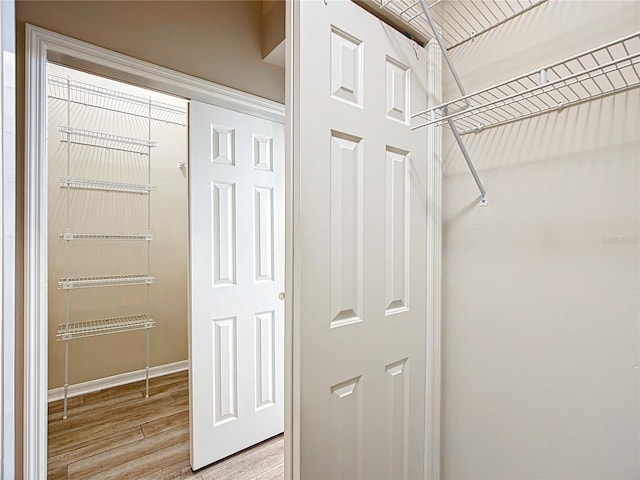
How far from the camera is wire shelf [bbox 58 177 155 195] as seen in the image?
2.34 m

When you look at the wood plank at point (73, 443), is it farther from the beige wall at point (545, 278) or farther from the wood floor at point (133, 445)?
the beige wall at point (545, 278)

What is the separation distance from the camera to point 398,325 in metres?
1.12

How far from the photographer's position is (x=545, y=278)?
3.29ft

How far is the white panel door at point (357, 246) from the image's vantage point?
87 cm

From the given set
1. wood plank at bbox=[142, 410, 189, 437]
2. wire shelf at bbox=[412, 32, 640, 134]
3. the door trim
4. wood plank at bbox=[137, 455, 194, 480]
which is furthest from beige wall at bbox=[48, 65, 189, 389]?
wire shelf at bbox=[412, 32, 640, 134]

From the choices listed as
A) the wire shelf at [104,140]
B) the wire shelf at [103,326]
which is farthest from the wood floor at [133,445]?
the wire shelf at [104,140]

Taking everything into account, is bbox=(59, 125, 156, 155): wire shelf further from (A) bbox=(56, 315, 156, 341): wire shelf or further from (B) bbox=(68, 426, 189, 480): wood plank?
(B) bbox=(68, 426, 189, 480): wood plank

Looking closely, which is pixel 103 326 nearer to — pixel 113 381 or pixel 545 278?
pixel 113 381

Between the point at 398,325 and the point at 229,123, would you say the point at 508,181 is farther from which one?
the point at 229,123

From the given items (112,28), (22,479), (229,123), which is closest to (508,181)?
(229,123)

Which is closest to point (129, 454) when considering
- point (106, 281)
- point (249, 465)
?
point (249, 465)

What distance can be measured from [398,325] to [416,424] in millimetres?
411

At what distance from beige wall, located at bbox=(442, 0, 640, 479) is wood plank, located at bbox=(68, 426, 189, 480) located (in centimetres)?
154

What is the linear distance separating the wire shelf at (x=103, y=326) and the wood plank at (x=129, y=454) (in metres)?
0.90
